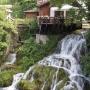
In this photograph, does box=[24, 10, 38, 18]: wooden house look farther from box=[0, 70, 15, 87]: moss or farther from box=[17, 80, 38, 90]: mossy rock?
box=[17, 80, 38, 90]: mossy rock

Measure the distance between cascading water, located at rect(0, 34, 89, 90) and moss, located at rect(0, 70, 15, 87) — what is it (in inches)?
16.5

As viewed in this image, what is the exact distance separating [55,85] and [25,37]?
29.3 ft

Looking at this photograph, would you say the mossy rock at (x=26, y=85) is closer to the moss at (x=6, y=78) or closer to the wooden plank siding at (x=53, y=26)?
the moss at (x=6, y=78)

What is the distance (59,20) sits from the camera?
23375 millimetres

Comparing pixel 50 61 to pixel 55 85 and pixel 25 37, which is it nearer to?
pixel 55 85

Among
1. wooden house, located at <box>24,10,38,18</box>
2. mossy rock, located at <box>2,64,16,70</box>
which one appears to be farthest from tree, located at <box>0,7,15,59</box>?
wooden house, located at <box>24,10,38,18</box>

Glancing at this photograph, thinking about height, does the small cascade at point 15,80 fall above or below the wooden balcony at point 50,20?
below

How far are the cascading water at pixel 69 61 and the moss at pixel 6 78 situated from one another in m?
0.42

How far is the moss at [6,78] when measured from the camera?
20.6 meters

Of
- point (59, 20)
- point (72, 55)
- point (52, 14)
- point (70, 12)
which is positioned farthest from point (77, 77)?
point (52, 14)

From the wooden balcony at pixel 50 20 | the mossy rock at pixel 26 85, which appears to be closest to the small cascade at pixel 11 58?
the wooden balcony at pixel 50 20

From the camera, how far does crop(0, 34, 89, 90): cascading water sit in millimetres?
18969

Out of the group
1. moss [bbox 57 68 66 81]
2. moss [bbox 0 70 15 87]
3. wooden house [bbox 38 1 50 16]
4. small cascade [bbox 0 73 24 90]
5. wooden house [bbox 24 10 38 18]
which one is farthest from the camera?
wooden house [bbox 24 10 38 18]

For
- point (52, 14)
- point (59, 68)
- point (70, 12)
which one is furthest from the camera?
point (52, 14)
